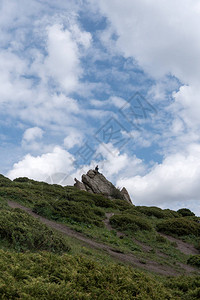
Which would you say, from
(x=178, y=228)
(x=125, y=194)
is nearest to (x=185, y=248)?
(x=178, y=228)

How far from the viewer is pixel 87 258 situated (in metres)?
8.16

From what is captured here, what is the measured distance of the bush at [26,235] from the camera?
8219 mm

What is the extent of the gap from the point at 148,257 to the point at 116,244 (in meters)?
1.87

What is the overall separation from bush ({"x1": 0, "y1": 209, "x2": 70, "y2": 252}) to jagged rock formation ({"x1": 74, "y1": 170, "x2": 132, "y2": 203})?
32682mm

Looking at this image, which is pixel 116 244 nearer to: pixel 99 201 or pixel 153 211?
pixel 99 201

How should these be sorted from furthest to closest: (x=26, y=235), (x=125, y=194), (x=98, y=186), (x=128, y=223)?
(x=125, y=194)
(x=98, y=186)
(x=128, y=223)
(x=26, y=235)

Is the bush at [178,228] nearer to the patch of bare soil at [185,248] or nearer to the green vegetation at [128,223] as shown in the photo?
the patch of bare soil at [185,248]

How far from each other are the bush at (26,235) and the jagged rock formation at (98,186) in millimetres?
32682

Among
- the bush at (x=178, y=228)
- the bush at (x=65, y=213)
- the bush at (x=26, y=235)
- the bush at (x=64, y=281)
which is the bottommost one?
the bush at (x=64, y=281)

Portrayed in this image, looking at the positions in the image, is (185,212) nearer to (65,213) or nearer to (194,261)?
(194,261)

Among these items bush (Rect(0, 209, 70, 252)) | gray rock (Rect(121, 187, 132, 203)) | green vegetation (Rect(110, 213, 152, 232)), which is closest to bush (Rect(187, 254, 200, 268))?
green vegetation (Rect(110, 213, 152, 232))

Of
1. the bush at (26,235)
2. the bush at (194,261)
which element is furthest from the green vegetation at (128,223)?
the bush at (26,235)

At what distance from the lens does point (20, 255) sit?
6262 millimetres

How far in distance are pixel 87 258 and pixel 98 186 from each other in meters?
35.4
